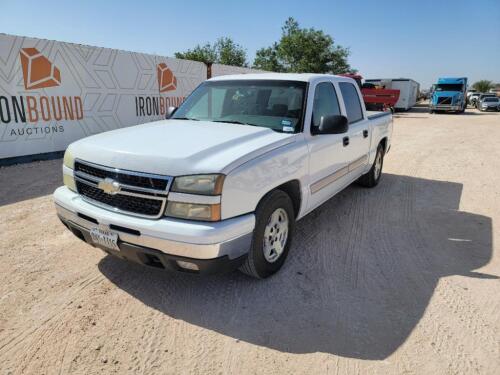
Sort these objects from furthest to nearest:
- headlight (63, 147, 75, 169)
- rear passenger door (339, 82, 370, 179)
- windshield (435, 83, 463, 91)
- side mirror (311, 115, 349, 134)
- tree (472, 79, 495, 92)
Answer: tree (472, 79, 495, 92)
windshield (435, 83, 463, 91)
rear passenger door (339, 82, 370, 179)
side mirror (311, 115, 349, 134)
headlight (63, 147, 75, 169)

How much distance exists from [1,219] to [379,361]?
478 centimetres

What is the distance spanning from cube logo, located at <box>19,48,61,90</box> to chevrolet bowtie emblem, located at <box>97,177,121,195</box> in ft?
23.3

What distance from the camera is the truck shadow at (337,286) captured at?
267cm

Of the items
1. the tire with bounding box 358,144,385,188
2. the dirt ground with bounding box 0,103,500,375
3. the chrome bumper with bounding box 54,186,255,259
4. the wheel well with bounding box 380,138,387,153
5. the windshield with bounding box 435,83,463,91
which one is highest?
the windshield with bounding box 435,83,463,91

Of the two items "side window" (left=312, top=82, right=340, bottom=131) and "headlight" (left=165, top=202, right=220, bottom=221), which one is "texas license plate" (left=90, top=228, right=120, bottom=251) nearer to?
"headlight" (left=165, top=202, right=220, bottom=221)

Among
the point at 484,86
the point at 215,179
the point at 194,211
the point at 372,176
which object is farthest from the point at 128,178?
the point at 484,86

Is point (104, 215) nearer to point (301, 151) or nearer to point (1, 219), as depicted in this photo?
point (301, 151)

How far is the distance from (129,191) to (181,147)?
513 mm

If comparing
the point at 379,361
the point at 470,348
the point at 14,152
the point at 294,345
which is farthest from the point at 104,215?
the point at 14,152

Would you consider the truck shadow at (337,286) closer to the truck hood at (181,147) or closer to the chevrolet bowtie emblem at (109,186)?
the chevrolet bowtie emblem at (109,186)

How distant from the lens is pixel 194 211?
2.56 m

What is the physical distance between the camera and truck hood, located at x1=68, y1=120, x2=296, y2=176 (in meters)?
2.59

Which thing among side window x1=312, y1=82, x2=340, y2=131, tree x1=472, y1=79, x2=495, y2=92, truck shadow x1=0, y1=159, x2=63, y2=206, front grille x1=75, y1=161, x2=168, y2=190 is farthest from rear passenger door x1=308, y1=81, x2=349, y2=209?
tree x1=472, y1=79, x2=495, y2=92

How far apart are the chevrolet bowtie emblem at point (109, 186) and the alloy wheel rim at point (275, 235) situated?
1.24m
